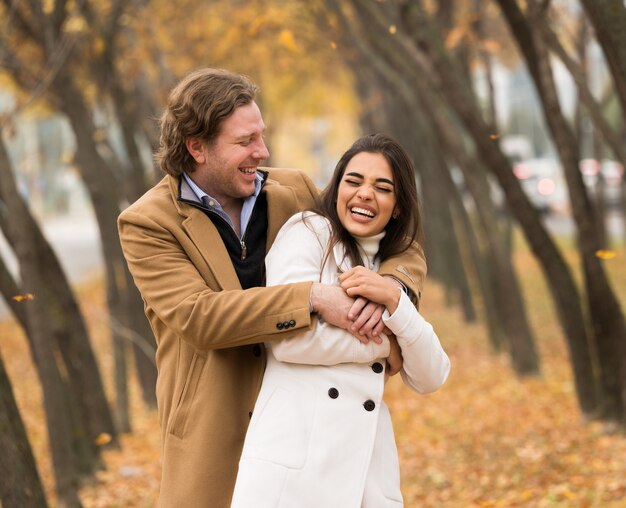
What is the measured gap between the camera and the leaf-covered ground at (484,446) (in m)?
7.58

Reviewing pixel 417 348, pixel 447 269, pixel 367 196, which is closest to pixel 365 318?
pixel 417 348

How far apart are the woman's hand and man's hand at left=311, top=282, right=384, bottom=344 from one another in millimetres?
28

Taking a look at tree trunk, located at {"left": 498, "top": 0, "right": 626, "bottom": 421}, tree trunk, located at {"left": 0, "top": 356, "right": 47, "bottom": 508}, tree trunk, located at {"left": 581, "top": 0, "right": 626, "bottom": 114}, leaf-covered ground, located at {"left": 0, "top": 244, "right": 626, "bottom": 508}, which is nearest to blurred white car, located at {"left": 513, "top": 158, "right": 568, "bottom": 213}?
leaf-covered ground, located at {"left": 0, "top": 244, "right": 626, "bottom": 508}

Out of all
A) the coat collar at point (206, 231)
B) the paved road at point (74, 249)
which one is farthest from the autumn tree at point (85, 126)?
the paved road at point (74, 249)

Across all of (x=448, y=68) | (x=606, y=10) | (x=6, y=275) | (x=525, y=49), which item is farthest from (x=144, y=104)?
(x=606, y=10)

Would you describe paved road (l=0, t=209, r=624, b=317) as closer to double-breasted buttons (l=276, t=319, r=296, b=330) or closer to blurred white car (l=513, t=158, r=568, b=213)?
blurred white car (l=513, t=158, r=568, b=213)

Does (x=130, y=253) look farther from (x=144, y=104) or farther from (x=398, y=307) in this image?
(x=144, y=104)

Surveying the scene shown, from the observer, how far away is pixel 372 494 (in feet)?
11.6

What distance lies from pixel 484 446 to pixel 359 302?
6.09 meters

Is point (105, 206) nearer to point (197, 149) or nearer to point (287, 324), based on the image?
point (197, 149)

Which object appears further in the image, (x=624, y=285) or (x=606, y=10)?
(x=624, y=285)

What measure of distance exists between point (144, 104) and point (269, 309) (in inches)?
394

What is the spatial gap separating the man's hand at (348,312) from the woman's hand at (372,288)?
3cm

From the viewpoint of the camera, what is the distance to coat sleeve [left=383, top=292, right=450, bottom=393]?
340cm
